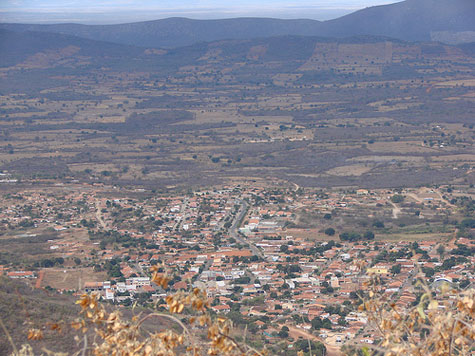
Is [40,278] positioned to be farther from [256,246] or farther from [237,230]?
[237,230]

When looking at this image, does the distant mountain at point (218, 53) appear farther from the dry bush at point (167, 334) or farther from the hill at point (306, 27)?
the dry bush at point (167, 334)

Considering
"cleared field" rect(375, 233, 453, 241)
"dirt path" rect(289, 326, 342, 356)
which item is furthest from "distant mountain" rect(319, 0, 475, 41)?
"dirt path" rect(289, 326, 342, 356)

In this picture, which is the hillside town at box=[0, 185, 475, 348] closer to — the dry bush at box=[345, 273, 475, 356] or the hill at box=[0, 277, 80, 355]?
the hill at box=[0, 277, 80, 355]

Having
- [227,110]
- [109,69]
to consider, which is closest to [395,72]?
[227,110]

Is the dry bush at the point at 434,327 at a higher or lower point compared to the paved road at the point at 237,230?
higher

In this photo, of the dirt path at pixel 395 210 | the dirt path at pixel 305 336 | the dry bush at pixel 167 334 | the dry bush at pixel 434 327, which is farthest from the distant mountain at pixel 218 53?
the dry bush at pixel 167 334
